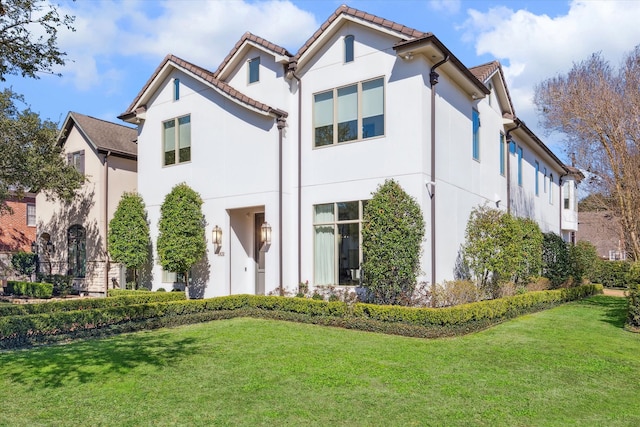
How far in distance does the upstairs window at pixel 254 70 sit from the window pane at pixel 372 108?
13.4ft

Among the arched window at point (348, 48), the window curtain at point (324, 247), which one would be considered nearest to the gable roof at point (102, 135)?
the window curtain at point (324, 247)

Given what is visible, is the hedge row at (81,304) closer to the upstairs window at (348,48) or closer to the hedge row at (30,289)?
the hedge row at (30,289)

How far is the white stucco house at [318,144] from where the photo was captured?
12.8 m

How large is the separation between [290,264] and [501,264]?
19.2 feet

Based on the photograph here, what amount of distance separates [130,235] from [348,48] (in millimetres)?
9658

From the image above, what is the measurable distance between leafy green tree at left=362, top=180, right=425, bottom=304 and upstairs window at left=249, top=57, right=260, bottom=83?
639 centimetres

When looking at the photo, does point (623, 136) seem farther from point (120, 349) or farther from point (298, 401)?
point (120, 349)

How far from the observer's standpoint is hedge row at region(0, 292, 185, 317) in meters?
12.7

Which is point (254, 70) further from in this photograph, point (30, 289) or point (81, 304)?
point (30, 289)

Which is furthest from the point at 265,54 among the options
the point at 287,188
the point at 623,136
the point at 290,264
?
the point at 623,136

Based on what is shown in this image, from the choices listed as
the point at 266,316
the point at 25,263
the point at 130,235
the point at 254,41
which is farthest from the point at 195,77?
the point at 25,263

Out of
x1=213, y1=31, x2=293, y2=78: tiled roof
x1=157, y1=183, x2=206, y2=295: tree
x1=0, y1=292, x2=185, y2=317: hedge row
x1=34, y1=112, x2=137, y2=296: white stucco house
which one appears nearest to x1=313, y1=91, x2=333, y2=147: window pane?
x1=213, y1=31, x2=293, y2=78: tiled roof

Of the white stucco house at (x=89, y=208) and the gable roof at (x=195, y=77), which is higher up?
the gable roof at (x=195, y=77)

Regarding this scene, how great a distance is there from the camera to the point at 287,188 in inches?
577
